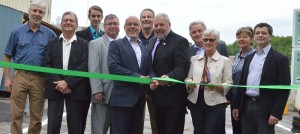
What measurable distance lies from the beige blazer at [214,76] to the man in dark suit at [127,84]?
2.19ft

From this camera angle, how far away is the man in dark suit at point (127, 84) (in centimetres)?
485

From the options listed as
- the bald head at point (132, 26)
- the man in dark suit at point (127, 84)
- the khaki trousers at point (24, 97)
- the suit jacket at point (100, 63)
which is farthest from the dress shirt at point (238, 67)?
the khaki trousers at point (24, 97)

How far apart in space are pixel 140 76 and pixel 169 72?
0.46 m

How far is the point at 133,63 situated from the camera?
4.93 metres

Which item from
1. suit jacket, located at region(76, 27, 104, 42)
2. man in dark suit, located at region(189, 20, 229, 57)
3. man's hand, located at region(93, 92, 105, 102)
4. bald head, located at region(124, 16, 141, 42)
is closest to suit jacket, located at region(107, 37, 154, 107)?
bald head, located at region(124, 16, 141, 42)

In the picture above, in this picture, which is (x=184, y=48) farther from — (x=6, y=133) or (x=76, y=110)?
(x=6, y=133)

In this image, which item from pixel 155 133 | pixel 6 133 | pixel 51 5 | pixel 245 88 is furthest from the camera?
pixel 51 5

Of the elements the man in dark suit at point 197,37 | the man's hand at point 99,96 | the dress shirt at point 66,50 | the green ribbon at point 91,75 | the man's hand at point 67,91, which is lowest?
the man's hand at point 99,96

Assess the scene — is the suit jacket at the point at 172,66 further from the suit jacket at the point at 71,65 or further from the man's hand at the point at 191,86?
the suit jacket at the point at 71,65

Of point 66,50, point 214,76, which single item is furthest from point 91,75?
point 214,76

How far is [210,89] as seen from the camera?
16.1 ft

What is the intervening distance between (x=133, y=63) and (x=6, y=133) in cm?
371

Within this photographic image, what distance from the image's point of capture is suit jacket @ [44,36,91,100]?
16.9 feet

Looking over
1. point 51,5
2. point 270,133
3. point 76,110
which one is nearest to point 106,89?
point 76,110
